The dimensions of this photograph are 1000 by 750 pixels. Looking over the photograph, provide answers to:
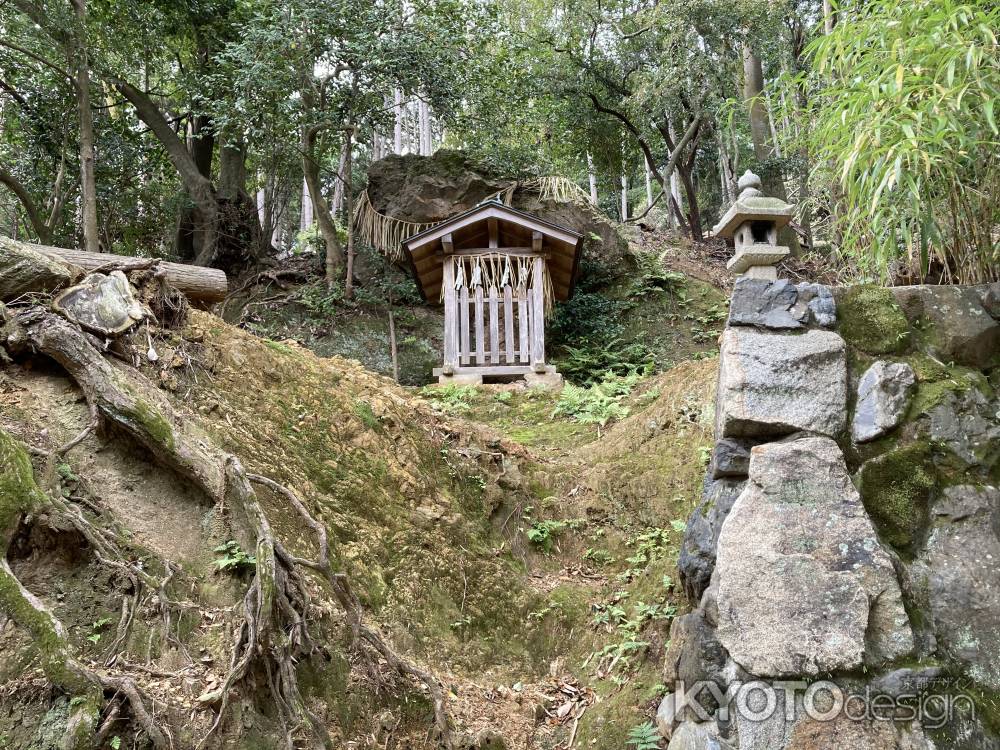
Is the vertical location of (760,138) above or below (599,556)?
above

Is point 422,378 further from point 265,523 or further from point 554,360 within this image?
point 265,523

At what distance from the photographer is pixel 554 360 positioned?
12930mm

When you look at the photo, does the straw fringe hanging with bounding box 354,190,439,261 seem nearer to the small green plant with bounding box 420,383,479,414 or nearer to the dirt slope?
the small green plant with bounding box 420,383,479,414

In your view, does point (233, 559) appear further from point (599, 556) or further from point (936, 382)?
point (936, 382)

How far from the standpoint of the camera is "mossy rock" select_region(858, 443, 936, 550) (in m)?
3.33

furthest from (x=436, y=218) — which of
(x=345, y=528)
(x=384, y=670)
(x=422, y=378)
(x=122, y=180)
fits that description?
(x=384, y=670)

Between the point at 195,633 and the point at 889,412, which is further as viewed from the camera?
the point at 889,412

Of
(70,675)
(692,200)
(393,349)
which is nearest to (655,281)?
(692,200)

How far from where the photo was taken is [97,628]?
2934mm

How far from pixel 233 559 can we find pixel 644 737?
2211 millimetres

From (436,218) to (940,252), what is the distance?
11.8m

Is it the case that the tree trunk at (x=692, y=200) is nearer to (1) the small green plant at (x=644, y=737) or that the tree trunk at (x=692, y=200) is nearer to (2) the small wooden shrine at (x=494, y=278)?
(2) the small wooden shrine at (x=494, y=278)

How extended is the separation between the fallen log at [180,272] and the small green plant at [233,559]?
2435 millimetres

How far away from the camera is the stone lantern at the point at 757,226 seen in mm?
4965
